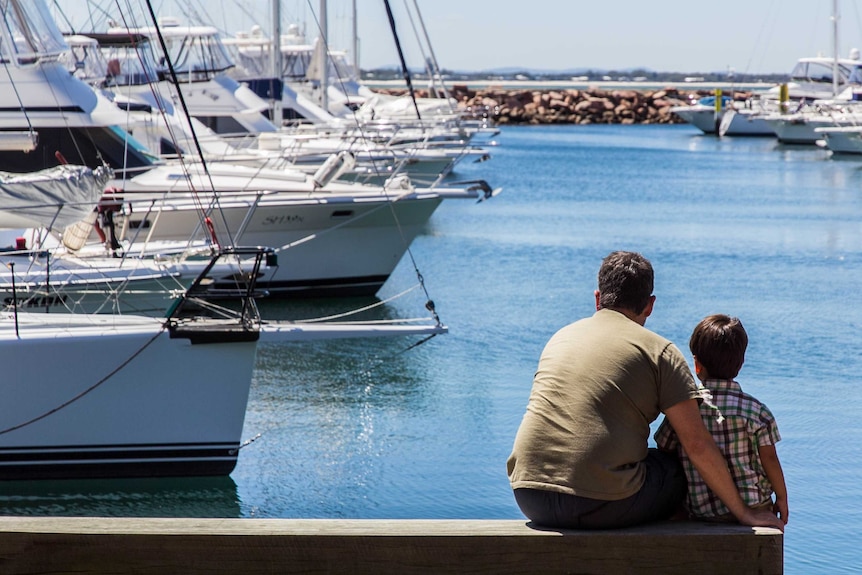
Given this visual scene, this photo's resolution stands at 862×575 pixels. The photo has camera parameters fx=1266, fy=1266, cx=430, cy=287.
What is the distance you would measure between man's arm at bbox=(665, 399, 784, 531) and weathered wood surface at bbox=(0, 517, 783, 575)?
0.11 metres

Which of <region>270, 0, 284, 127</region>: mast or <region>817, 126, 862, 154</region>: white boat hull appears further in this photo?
<region>817, 126, 862, 154</region>: white boat hull

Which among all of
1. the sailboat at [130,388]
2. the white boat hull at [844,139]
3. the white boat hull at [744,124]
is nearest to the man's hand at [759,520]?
the sailboat at [130,388]

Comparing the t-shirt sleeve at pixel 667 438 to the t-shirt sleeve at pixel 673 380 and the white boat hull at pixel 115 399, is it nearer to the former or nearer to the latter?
the t-shirt sleeve at pixel 673 380

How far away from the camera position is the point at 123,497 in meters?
8.45

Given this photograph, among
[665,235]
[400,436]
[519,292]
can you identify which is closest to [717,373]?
[400,436]

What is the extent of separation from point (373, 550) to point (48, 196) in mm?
6616

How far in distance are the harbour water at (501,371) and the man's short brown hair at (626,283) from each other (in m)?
4.13

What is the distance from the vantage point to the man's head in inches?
152

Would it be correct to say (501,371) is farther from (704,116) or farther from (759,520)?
(704,116)

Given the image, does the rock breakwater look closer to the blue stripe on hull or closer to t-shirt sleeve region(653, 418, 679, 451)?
the blue stripe on hull

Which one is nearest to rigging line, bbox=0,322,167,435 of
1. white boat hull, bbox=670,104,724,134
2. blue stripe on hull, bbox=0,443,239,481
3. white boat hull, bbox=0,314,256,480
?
white boat hull, bbox=0,314,256,480

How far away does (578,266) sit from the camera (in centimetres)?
2084

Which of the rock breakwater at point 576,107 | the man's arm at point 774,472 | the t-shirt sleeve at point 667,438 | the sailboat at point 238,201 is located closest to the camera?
the man's arm at point 774,472

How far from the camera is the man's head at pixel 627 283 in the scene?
3.87m
